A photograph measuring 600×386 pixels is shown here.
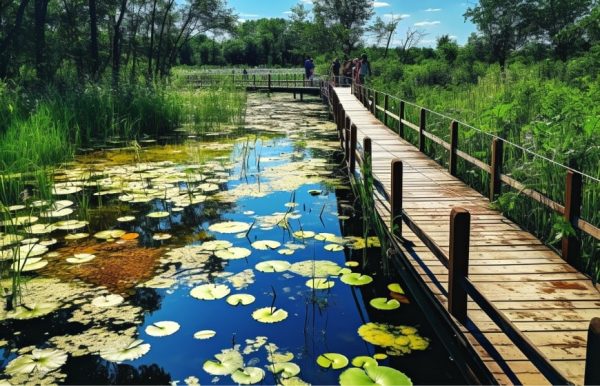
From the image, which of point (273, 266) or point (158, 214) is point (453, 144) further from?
point (158, 214)

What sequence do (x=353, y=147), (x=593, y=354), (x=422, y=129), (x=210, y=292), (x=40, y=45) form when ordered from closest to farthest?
(x=593, y=354) → (x=210, y=292) → (x=353, y=147) → (x=422, y=129) → (x=40, y=45)

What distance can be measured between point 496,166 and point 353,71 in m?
19.6

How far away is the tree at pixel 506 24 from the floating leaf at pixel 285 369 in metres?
50.7

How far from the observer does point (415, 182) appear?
829cm

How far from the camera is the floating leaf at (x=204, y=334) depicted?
4492 millimetres

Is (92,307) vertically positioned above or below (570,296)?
below

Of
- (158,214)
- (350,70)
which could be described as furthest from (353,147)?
(350,70)

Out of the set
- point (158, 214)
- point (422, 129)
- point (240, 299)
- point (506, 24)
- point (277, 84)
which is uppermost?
point (506, 24)

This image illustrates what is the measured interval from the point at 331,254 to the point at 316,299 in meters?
1.28

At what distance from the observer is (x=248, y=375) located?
3.85 m

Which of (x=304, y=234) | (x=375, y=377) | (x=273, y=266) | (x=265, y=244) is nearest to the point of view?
(x=375, y=377)

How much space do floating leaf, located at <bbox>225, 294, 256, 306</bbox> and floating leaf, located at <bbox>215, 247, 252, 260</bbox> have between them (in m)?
0.99

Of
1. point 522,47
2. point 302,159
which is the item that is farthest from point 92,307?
point 522,47

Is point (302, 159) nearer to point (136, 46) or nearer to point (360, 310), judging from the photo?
point (360, 310)
